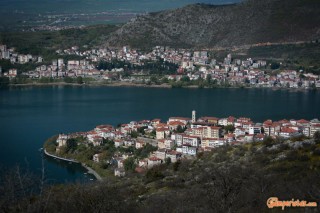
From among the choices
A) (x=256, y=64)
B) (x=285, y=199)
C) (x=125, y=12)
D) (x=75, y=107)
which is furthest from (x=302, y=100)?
(x=125, y=12)

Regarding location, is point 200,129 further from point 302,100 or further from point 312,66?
point 312,66

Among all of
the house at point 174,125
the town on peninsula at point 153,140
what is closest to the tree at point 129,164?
the town on peninsula at point 153,140

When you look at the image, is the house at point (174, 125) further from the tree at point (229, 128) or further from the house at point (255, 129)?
the house at point (255, 129)

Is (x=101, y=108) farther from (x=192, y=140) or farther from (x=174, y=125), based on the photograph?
(x=192, y=140)

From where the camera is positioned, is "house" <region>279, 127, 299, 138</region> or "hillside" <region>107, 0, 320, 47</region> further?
"hillside" <region>107, 0, 320, 47</region>

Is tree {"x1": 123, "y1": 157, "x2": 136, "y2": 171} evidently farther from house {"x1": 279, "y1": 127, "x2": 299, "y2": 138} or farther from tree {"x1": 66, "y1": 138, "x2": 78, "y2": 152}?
house {"x1": 279, "y1": 127, "x2": 299, "y2": 138}

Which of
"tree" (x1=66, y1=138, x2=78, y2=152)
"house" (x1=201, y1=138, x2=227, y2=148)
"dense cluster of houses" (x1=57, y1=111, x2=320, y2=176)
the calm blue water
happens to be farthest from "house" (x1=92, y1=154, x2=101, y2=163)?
"house" (x1=201, y1=138, x2=227, y2=148)
